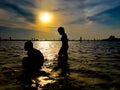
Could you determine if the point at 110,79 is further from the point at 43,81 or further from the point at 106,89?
the point at 43,81

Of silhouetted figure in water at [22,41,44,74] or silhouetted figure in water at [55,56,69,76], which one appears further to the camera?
silhouetted figure in water at [22,41,44,74]

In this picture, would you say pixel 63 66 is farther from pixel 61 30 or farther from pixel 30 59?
pixel 61 30

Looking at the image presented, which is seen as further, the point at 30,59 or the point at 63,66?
A: the point at 63,66

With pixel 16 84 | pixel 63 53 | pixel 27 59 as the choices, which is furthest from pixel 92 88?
pixel 63 53

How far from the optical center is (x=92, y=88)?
25.7ft

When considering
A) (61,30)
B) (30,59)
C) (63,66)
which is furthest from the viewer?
(61,30)

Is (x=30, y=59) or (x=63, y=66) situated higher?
(x=30, y=59)

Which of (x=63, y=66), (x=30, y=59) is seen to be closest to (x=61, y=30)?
(x=63, y=66)

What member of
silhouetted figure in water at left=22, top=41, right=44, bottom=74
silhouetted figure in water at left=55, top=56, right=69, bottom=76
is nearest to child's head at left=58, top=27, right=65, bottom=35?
silhouetted figure in water at left=55, top=56, right=69, bottom=76

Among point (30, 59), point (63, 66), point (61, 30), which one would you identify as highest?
point (61, 30)

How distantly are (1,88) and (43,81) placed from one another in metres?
1.98

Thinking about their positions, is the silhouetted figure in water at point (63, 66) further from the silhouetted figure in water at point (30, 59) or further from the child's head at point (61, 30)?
the child's head at point (61, 30)

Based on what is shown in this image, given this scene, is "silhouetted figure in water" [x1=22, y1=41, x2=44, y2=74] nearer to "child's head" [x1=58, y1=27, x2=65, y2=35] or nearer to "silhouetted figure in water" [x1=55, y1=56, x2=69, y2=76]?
"silhouetted figure in water" [x1=55, y1=56, x2=69, y2=76]

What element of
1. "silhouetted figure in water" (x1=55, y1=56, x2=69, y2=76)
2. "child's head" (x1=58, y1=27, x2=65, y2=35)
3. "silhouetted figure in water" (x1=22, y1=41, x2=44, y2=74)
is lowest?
"silhouetted figure in water" (x1=55, y1=56, x2=69, y2=76)
